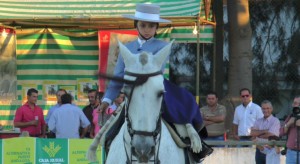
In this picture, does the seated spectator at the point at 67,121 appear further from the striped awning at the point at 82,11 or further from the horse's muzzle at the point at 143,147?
the horse's muzzle at the point at 143,147

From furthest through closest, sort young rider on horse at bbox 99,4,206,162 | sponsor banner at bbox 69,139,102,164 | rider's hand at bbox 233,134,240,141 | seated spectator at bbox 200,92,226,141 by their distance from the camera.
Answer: rider's hand at bbox 233,134,240,141
seated spectator at bbox 200,92,226,141
sponsor banner at bbox 69,139,102,164
young rider on horse at bbox 99,4,206,162

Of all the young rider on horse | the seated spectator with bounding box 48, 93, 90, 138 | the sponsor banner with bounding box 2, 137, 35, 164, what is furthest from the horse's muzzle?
the seated spectator with bounding box 48, 93, 90, 138

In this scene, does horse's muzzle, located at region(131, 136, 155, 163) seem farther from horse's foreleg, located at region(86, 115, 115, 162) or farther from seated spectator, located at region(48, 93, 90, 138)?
seated spectator, located at region(48, 93, 90, 138)

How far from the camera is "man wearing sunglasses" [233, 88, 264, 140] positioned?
16250 mm

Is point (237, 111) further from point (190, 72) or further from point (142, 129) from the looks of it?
point (190, 72)

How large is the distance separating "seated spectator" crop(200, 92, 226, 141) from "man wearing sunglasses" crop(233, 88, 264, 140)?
1.46 ft

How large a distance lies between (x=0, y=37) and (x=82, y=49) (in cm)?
192

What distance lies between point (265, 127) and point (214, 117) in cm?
112

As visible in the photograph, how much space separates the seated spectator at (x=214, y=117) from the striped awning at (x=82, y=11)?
175cm

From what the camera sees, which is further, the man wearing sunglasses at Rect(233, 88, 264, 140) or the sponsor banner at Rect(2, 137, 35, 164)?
the man wearing sunglasses at Rect(233, 88, 264, 140)

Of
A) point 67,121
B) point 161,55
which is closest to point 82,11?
point 67,121

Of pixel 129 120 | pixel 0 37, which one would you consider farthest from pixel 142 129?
pixel 0 37

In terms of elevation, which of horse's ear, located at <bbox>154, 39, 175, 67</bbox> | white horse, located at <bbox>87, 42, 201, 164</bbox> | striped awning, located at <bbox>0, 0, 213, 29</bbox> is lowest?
white horse, located at <bbox>87, 42, 201, 164</bbox>

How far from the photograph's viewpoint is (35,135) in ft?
52.7
